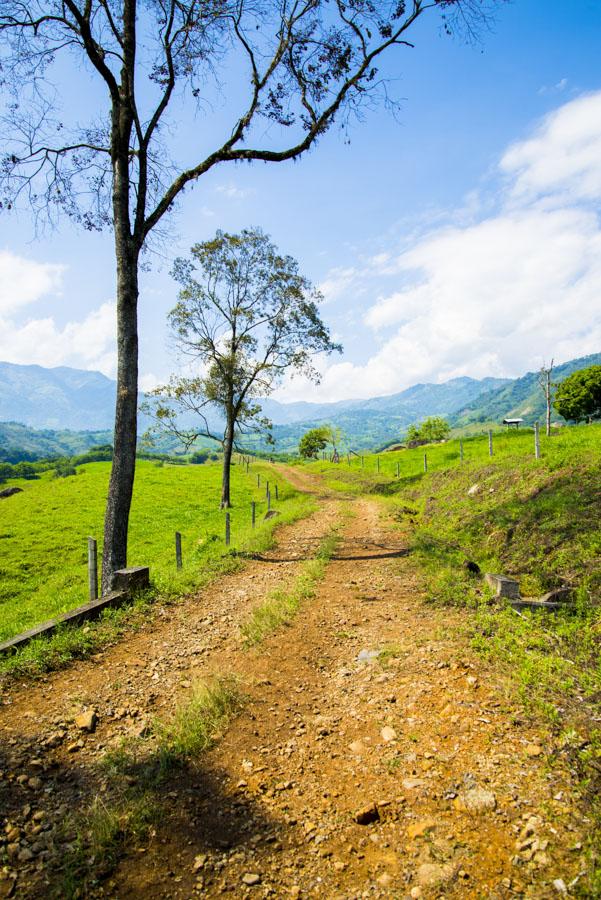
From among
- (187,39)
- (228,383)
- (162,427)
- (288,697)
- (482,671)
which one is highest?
(187,39)

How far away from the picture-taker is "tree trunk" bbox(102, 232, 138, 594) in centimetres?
1034

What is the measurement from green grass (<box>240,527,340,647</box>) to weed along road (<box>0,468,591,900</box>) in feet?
0.67

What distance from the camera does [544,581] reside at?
8.27 m

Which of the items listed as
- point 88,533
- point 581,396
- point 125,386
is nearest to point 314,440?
point 581,396

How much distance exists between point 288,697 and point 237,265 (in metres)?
27.9

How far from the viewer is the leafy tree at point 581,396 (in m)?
71.5

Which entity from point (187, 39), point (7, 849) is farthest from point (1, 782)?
point (187, 39)

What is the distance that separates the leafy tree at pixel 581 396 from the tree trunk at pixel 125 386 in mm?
74024

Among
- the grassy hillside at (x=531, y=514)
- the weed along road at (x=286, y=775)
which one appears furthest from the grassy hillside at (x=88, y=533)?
the grassy hillside at (x=531, y=514)

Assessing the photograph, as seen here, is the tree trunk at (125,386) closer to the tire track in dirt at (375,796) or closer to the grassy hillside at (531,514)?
the tire track in dirt at (375,796)

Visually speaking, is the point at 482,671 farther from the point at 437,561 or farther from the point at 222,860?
the point at 437,561

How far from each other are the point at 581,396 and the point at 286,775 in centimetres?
8294

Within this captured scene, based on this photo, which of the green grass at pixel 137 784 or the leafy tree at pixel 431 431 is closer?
the green grass at pixel 137 784

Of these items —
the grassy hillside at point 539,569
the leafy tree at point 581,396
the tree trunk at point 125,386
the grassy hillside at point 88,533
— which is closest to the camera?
the grassy hillside at point 539,569
